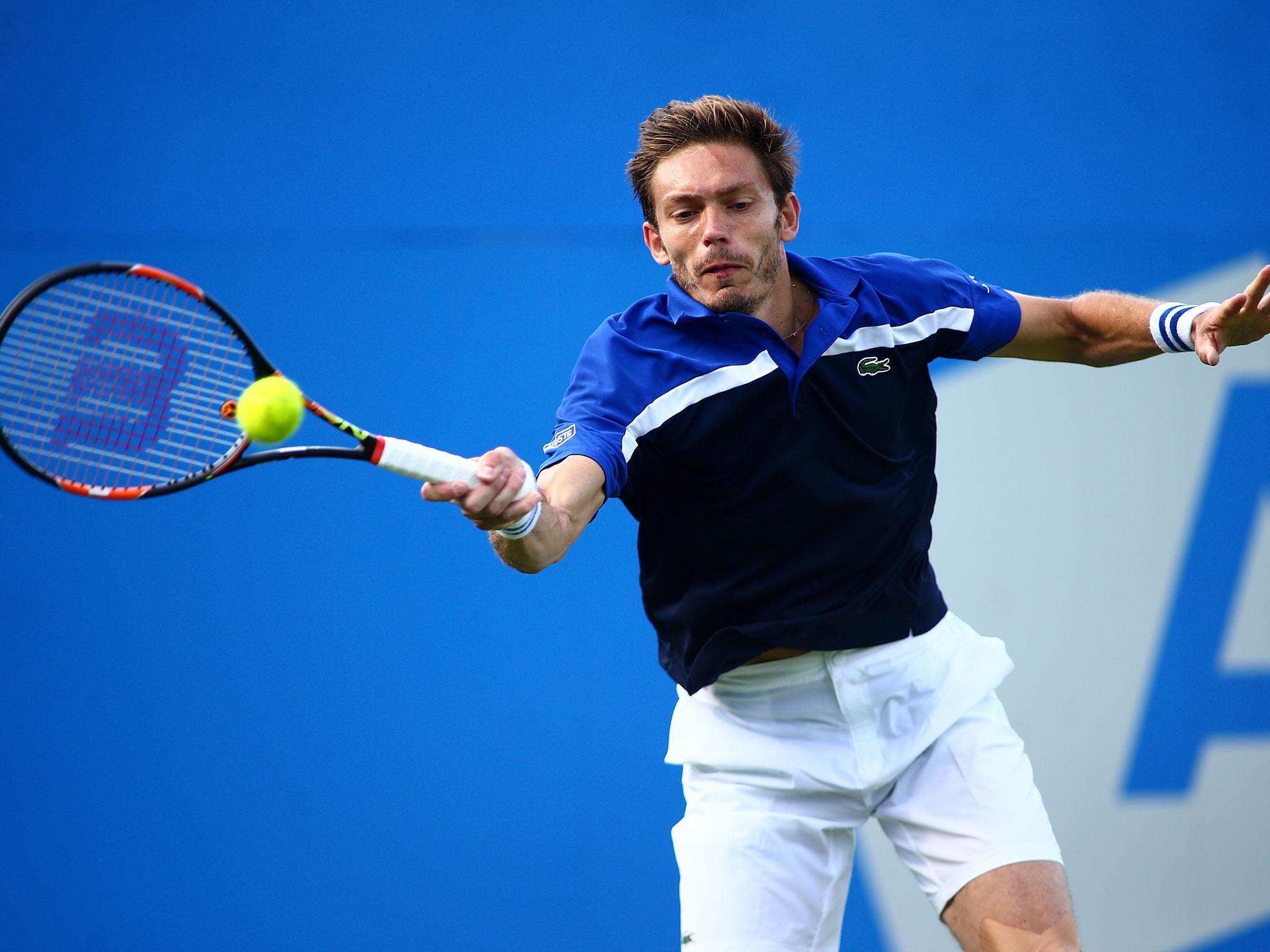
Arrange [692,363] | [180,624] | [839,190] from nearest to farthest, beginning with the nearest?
[692,363] → [180,624] → [839,190]

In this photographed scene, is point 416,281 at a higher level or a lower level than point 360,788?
higher

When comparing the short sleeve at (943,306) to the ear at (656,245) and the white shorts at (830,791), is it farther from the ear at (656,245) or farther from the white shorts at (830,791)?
the white shorts at (830,791)

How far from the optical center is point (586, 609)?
386 cm

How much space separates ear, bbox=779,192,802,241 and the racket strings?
110 cm

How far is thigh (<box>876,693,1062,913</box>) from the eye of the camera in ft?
7.84

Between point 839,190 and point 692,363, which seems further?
point 839,190

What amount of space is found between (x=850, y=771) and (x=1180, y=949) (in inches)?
87.5

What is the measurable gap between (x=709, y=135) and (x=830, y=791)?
1280 millimetres

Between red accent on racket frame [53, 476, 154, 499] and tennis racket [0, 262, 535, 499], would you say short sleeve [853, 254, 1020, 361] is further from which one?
red accent on racket frame [53, 476, 154, 499]

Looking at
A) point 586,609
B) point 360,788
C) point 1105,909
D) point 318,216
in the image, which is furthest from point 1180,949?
point 318,216

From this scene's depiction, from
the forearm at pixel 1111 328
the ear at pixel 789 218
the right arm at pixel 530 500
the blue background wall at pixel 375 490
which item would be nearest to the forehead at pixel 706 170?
the ear at pixel 789 218

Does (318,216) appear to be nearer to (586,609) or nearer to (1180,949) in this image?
(586,609)

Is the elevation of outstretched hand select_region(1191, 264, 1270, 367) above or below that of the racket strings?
above

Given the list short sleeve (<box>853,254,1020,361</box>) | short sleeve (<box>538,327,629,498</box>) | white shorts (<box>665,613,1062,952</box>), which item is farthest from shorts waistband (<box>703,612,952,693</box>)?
short sleeve (<box>853,254,1020,361</box>)
